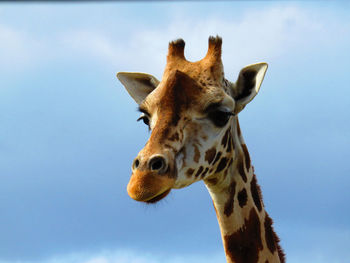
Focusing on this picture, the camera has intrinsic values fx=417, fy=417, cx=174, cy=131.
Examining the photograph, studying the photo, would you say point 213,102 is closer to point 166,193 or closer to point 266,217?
point 166,193

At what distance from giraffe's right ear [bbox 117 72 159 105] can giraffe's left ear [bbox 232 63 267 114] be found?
143 cm

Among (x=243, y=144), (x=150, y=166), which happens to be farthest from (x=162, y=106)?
(x=243, y=144)

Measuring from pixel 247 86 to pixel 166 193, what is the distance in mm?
2343

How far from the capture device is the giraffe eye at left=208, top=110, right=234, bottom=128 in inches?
214

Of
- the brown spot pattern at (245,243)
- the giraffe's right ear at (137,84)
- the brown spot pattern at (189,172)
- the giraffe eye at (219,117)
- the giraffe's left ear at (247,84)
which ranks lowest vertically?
the brown spot pattern at (245,243)

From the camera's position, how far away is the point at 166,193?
4703mm

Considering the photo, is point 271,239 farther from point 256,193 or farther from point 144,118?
point 144,118

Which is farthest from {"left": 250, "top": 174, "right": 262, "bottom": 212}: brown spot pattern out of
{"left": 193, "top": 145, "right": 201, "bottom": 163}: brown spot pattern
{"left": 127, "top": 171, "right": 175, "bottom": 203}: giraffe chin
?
{"left": 127, "top": 171, "right": 175, "bottom": 203}: giraffe chin

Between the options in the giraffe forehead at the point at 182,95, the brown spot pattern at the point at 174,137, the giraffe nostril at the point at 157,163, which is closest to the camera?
the giraffe nostril at the point at 157,163

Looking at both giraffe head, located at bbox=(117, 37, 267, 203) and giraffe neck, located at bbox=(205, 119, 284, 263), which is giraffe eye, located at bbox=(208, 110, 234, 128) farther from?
giraffe neck, located at bbox=(205, 119, 284, 263)

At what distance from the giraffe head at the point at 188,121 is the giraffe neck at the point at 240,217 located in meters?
0.17

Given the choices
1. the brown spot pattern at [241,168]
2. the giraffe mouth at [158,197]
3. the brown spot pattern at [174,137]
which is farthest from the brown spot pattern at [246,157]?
the giraffe mouth at [158,197]

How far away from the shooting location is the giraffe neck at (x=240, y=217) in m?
5.52

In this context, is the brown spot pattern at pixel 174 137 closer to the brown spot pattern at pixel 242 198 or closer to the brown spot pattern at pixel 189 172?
the brown spot pattern at pixel 189 172
